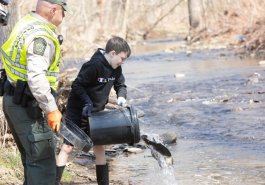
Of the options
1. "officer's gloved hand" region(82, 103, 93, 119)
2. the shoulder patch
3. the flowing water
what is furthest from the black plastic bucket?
the shoulder patch

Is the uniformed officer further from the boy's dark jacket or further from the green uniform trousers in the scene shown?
the boy's dark jacket

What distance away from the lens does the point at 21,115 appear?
15.1 ft

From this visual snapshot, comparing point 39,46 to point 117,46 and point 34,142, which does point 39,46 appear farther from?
point 117,46

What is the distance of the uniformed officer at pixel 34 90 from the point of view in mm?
4406

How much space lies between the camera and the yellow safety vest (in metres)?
4.48

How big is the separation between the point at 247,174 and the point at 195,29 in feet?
85.2

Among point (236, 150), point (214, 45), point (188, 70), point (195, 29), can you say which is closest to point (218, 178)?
point (236, 150)

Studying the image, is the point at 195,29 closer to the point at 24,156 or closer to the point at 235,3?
the point at 235,3

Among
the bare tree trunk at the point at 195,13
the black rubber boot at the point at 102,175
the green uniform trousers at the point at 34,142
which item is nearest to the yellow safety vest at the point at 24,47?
the green uniform trousers at the point at 34,142

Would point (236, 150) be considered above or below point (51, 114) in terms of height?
below

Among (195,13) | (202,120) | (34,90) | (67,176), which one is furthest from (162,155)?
(195,13)

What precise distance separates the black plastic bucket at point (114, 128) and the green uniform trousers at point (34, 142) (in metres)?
0.91

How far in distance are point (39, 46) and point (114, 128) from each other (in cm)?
137

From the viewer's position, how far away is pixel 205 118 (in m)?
10.5
